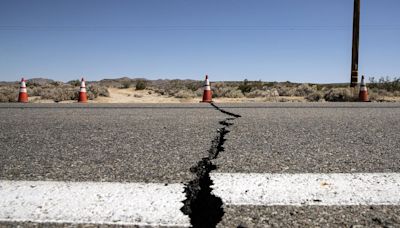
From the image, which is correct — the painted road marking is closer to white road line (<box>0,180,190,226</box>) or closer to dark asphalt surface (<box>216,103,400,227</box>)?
white road line (<box>0,180,190,226</box>)

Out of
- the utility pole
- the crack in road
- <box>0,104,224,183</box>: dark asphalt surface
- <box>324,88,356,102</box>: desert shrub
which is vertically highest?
the utility pole

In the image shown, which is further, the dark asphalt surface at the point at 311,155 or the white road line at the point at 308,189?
the white road line at the point at 308,189

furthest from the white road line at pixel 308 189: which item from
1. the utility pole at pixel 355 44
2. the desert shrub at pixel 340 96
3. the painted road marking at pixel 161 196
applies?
the utility pole at pixel 355 44

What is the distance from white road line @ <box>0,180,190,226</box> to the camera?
1544 mm

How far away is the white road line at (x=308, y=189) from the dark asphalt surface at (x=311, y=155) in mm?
82

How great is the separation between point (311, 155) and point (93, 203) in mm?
1573

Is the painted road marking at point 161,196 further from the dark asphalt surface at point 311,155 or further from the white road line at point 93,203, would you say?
the dark asphalt surface at point 311,155

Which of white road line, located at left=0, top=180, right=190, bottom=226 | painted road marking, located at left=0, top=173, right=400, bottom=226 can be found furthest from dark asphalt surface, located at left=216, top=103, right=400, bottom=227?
white road line, located at left=0, top=180, right=190, bottom=226

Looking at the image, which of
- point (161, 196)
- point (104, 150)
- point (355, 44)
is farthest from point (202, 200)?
point (355, 44)

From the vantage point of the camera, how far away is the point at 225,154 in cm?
282

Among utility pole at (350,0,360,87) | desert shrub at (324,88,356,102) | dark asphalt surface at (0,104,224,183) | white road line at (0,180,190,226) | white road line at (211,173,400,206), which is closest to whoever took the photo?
white road line at (0,180,190,226)

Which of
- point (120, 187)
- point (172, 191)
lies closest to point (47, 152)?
point (120, 187)

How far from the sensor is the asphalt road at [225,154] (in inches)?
64.0

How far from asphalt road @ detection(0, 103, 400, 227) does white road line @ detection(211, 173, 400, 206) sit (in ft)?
0.27
